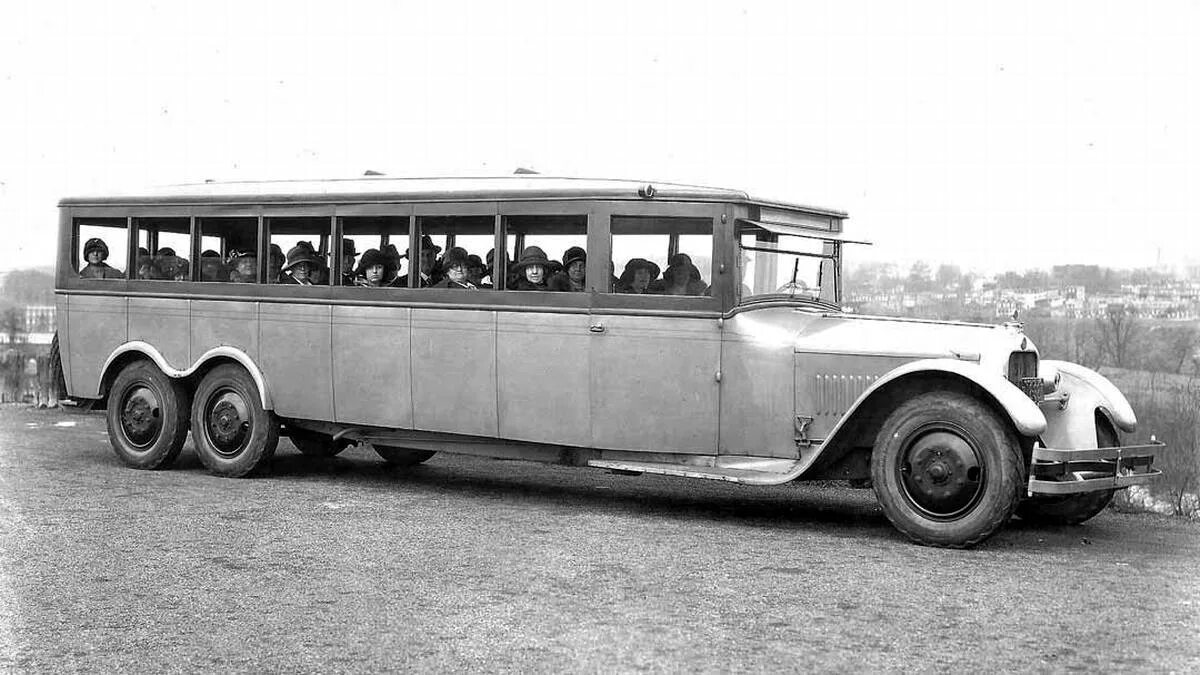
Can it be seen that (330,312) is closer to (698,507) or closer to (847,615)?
(698,507)

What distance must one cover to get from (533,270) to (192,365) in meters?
3.44

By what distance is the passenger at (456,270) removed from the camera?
31.2ft

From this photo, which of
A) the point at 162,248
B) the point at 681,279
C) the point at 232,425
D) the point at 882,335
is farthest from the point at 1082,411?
the point at 162,248

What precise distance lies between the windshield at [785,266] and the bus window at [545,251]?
1157 millimetres

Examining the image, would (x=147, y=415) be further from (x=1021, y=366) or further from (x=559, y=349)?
(x=1021, y=366)

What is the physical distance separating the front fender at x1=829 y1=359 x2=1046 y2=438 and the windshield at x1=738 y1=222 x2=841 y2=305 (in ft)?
3.78

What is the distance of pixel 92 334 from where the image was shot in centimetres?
1120

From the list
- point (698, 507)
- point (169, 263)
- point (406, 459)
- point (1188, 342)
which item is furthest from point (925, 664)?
Result: point (1188, 342)

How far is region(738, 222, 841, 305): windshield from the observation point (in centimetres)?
844

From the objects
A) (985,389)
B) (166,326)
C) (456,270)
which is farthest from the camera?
(166,326)

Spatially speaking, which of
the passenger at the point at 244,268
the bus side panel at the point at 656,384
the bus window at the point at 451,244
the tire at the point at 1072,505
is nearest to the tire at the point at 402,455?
the passenger at the point at 244,268

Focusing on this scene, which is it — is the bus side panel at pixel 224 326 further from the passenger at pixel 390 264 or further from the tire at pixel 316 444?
the passenger at pixel 390 264

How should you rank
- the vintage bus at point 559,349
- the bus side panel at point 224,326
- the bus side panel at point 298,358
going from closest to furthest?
the vintage bus at point 559,349
the bus side panel at point 298,358
the bus side panel at point 224,326

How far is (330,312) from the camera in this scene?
395 inches
